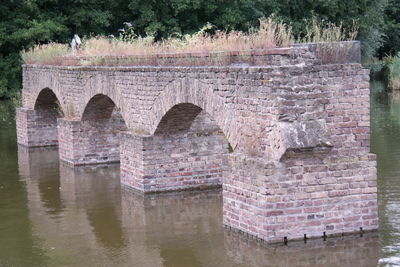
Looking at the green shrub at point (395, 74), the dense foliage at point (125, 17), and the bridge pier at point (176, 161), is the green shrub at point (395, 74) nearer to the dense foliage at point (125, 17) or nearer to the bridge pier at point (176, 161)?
the dense foliage at point (125, 17)

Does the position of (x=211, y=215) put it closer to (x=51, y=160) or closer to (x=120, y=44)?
(x=120, y=44)

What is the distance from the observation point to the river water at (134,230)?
935 cm

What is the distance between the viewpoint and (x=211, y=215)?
11898 millimetres

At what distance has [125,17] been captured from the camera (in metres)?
39.4

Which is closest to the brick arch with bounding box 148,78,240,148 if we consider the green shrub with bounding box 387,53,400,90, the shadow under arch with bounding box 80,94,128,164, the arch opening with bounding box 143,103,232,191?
the arch opening with bounding box 143,103,232,191

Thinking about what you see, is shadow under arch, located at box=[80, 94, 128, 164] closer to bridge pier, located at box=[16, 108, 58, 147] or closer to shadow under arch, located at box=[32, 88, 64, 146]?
shadow under arch, located at box=[32, 88, 64, 146]

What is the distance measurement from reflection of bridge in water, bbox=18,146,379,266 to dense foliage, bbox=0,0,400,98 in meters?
20.8

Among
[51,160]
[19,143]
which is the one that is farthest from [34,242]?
[19,143]

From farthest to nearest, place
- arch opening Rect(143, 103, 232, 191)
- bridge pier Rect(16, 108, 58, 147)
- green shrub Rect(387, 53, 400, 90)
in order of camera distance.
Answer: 1. green shrub Rect(387, 53, 400, 90)
2. bridge pier Rect(16, 108, 58, 147)
3. arch opening Rect(143, 103, 232, 191)

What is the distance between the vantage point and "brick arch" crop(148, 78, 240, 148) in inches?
429

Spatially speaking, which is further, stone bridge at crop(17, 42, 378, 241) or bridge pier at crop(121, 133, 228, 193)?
bridge pier at crop(121, 133, 228, 193)

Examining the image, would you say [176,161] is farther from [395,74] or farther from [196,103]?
[395,74]

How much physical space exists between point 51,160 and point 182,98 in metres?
7.34

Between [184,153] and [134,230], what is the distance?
2.95 meters
